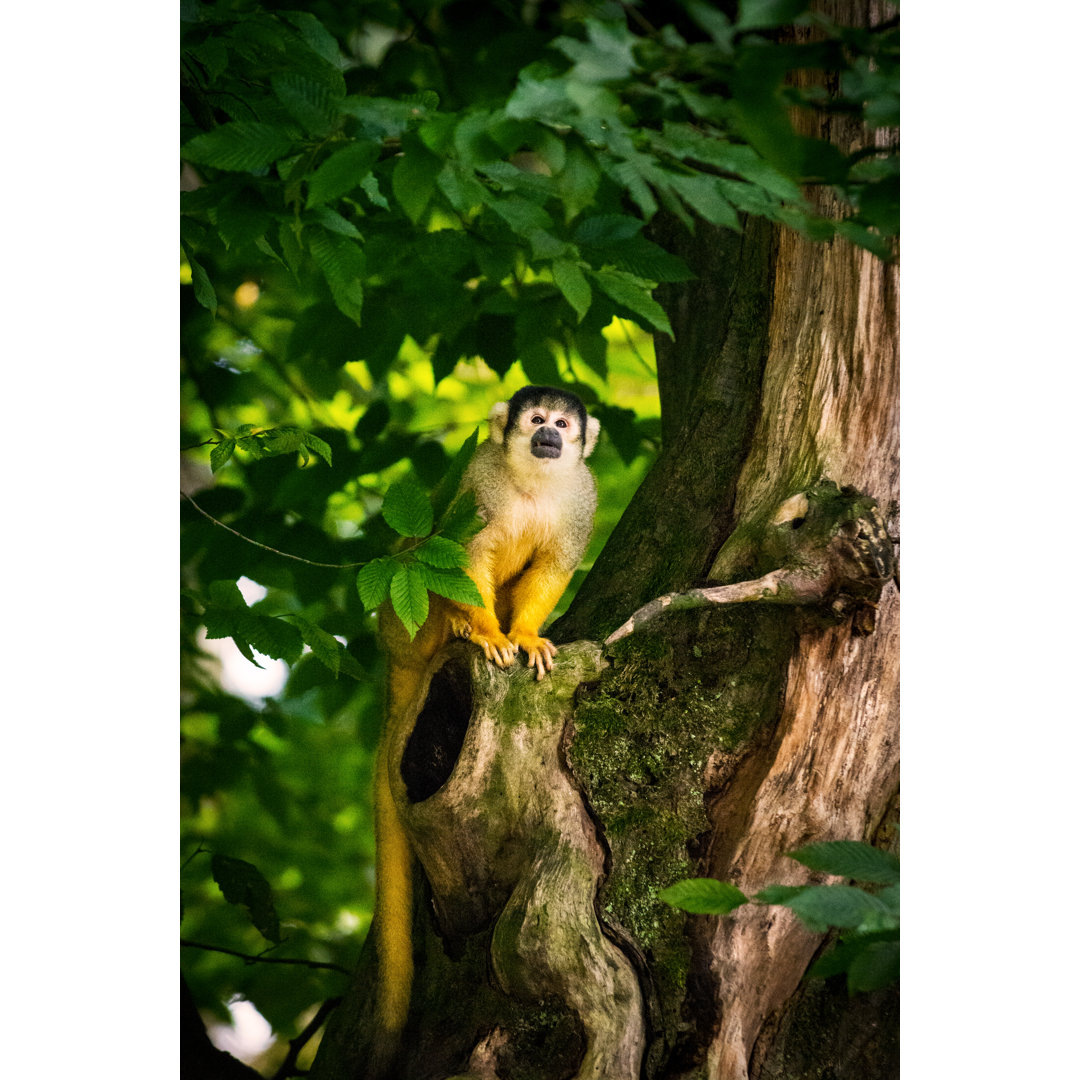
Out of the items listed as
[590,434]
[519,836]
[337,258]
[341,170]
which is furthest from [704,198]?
[519,836]

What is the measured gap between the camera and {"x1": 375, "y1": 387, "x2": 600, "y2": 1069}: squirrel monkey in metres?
2.46

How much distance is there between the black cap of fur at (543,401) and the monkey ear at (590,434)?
0.09 feet

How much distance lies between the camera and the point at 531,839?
221 centimetres

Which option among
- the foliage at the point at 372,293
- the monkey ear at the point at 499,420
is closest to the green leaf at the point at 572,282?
the foliage at the point at 372,293

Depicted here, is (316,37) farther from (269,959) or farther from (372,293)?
(269,959)

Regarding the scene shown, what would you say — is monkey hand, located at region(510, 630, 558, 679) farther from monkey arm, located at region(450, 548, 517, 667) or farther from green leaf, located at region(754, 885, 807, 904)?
green leaf, located at region(754, 885, 807, 904)

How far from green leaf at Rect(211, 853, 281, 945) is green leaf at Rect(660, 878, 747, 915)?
1.13 metres

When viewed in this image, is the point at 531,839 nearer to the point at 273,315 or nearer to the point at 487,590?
the point at 487,590

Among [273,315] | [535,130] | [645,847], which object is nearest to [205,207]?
[535,130]

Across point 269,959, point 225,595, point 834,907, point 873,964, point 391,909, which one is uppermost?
point 225,595

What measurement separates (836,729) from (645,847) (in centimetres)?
48

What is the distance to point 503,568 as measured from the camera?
2648 mm

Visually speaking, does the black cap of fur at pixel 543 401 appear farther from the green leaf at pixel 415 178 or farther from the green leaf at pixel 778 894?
the green leaf at pixel 778 894

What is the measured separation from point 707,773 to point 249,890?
1121 mm
